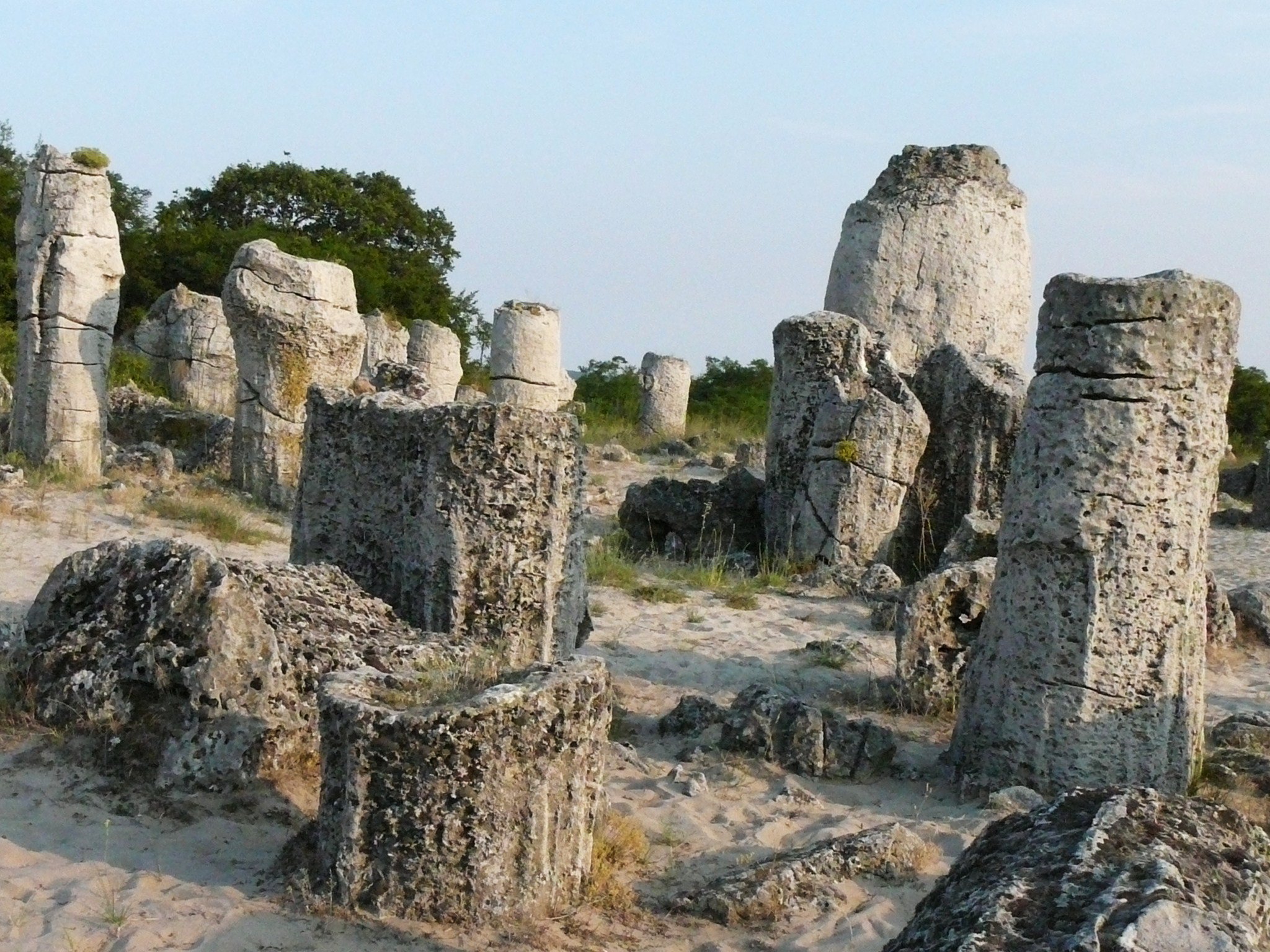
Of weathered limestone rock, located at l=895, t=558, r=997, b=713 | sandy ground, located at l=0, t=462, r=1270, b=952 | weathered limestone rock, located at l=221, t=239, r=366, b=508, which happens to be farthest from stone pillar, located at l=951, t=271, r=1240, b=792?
weathered limestone rock, located at l=221, t=239, r=366, b=508

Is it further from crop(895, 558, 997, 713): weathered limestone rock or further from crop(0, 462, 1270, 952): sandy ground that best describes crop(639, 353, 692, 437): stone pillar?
crop(895, 558, 997, 713): weathered limestone rock

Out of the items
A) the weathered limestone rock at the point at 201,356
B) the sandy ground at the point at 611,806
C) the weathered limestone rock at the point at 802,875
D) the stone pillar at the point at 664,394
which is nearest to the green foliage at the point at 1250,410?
the stone pillar at the point at 664,394

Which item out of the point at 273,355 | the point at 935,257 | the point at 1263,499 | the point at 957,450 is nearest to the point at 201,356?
the point at 273,355

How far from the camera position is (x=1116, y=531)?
5.59 m

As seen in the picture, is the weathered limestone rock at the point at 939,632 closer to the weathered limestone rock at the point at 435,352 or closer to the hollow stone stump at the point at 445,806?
the hollow stone stump at the point at 445,806

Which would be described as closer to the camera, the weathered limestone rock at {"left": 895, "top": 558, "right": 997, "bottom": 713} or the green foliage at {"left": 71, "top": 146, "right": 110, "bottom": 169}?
the weathered limestone rock at {"left": 895, "top": 558, "right": 997, "bottom": 713}

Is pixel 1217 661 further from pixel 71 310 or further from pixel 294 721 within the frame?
pixel 71 310

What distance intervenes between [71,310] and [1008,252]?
8442mm

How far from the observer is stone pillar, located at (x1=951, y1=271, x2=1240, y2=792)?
18.2 feet

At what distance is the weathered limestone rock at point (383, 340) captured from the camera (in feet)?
69.5

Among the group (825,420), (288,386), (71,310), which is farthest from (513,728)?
(71,310)

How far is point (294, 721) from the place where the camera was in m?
5.40

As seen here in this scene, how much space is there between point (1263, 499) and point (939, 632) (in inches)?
345

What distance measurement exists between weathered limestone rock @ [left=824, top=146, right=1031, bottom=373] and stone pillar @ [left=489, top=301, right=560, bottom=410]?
5494mm
